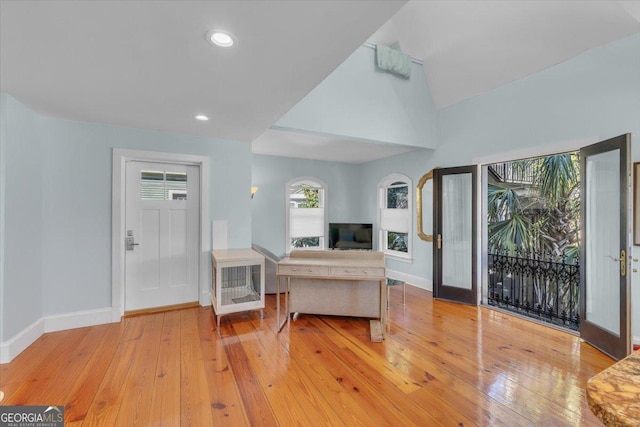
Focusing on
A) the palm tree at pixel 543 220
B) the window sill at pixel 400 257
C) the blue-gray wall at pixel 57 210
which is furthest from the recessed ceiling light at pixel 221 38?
the window sill at pixel 400 257

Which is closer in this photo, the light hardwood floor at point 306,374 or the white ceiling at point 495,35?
the light hardwood floor at point 306,374

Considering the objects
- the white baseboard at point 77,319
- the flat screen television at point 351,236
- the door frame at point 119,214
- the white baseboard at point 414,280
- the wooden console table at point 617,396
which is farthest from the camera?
the flat screen television at point 351,236

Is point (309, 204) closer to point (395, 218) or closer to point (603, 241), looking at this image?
point (395, 218)

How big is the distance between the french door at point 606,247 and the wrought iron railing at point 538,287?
0.70 m

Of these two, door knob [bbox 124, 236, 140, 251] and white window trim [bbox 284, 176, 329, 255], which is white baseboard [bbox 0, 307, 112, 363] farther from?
white window trim [bbox 284, 176, 329, 255]

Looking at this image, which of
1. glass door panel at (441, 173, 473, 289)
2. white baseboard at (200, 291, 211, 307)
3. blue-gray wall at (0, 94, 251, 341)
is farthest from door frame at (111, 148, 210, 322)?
glass door panel at (441, 173, 473, 289)

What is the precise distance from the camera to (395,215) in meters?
5.98

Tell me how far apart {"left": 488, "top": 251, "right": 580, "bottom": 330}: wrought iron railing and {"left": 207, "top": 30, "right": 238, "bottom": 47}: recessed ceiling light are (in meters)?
4.59

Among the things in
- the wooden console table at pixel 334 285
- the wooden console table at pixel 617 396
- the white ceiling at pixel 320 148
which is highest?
the white ceiling at pixel 320 148

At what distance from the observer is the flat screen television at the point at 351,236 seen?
245 inches

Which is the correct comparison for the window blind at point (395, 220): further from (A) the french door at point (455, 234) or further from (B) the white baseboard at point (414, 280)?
(A) the french door at point (455, 234)

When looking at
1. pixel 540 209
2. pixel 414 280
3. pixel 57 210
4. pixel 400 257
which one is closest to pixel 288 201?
pixel 400 257

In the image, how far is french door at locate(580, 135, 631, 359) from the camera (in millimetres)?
2539

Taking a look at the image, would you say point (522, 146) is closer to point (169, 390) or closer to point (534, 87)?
point (534, 87)
